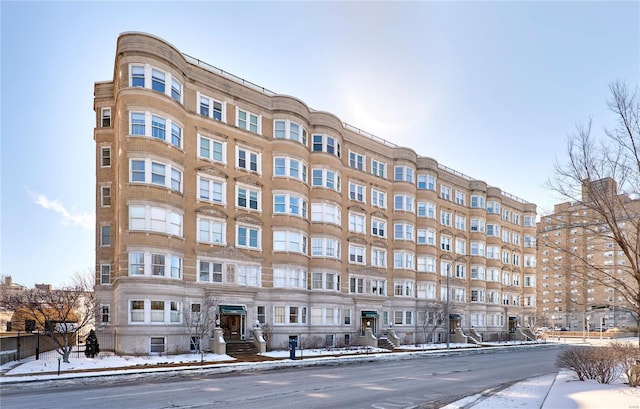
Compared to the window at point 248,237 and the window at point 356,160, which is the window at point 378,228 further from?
the window at point 248,237

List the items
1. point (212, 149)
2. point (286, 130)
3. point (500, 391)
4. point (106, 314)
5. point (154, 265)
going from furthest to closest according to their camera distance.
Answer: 1. point (286, 130)
2. point (212, 149)
3. point (106, 314)
4. point (154, 265)
5. point (500, 391)

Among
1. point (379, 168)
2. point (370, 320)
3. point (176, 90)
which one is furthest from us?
point (379, 168)

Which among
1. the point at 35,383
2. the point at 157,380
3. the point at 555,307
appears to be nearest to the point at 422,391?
the point at 157,380

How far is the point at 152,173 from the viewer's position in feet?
100

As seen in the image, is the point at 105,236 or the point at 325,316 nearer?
the point at 105,236

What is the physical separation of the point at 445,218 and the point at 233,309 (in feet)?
101

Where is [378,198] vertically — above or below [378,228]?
above

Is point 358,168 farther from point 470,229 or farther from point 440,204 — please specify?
point 470,229

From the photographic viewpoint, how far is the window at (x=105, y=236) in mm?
36531

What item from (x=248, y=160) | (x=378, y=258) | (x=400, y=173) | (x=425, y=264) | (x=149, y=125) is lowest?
(x=425, y=264)

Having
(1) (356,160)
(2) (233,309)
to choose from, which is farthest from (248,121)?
(2) (233,309)

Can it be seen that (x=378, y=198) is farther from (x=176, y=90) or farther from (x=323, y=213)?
(x=176, y=90)

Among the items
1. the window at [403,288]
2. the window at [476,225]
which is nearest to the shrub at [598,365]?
the window at [403,288]

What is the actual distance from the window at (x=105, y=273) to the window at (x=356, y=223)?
20.8m
